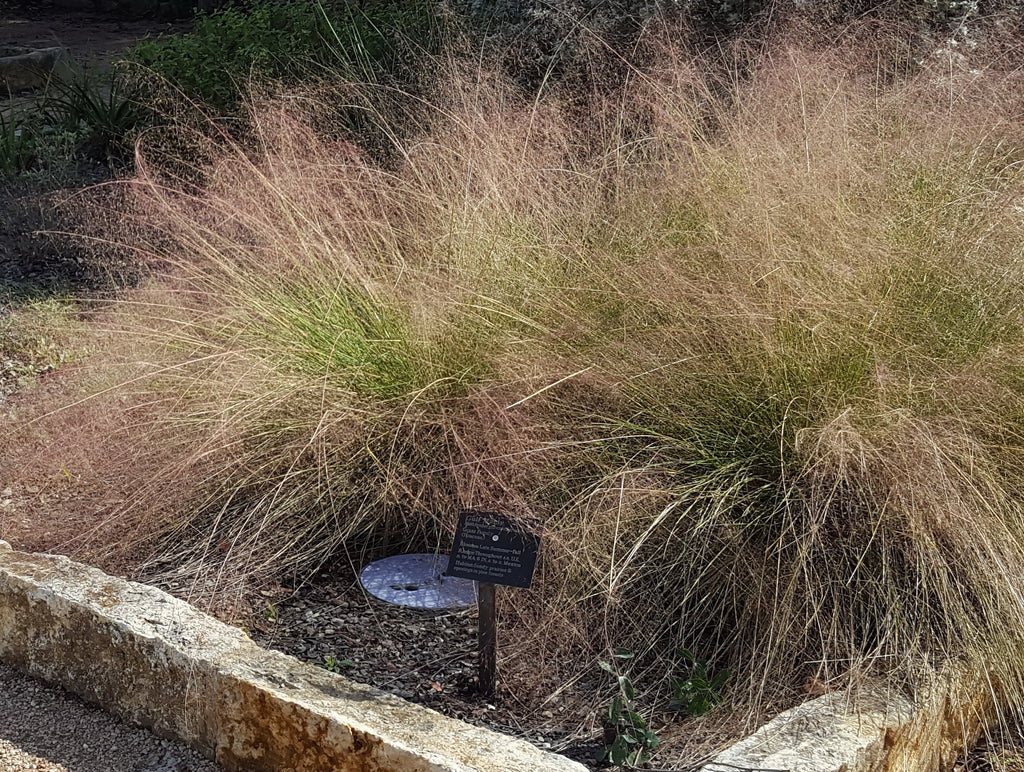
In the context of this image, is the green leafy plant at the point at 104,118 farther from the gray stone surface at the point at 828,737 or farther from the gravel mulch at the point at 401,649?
the gray stone surface at the point at 828,737

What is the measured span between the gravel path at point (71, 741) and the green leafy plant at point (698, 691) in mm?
918

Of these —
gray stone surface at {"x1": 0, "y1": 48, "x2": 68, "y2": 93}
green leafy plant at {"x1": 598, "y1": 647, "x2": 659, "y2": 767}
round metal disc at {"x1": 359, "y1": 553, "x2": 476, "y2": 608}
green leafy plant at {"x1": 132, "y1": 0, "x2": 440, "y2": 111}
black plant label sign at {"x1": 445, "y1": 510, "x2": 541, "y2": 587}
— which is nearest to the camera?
green leafy plant at {"x1": 598, "y1": 647, "x2": 659, "y2": 767}

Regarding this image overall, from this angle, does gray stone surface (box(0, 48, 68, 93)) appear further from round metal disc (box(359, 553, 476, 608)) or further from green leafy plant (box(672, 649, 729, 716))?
green leafy plant (box(672, 649, 729, 716))

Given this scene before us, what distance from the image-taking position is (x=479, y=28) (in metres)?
5.59

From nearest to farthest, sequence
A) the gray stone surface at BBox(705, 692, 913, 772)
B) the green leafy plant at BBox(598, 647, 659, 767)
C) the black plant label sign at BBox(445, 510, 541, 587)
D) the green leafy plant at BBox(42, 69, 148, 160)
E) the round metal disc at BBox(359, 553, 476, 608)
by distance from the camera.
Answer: the gray stone surface at BBox(705, 692, 913, 772)
the green leafy plant at BBox(598, 647, 659, 767)
the black plant label sign at BBox(445, 510, 541, 587)
the round metal disc at BBox(359, 553, 476, 608)
the green leafy plant at BBox(42, 69, 148, 160)

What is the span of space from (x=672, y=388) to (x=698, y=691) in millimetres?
696

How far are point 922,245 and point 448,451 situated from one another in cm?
124

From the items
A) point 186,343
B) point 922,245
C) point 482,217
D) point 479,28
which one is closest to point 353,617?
point 186,343

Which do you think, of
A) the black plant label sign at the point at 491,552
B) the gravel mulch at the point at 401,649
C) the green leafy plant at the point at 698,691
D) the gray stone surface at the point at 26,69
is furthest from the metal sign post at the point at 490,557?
the gray stone surface at the point at 26,69

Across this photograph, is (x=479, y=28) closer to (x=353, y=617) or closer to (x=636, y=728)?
(x=353, y=617)

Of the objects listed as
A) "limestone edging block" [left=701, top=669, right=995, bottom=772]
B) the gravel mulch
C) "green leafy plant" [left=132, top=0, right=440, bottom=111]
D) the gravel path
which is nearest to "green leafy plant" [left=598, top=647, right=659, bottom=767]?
the gravel mulch

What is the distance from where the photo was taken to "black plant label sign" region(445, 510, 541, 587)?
7.77ft

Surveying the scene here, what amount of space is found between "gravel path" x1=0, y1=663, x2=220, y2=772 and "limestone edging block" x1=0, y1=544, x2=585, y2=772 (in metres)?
0.03

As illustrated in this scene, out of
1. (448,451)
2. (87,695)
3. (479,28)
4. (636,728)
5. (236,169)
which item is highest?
(479,28)
